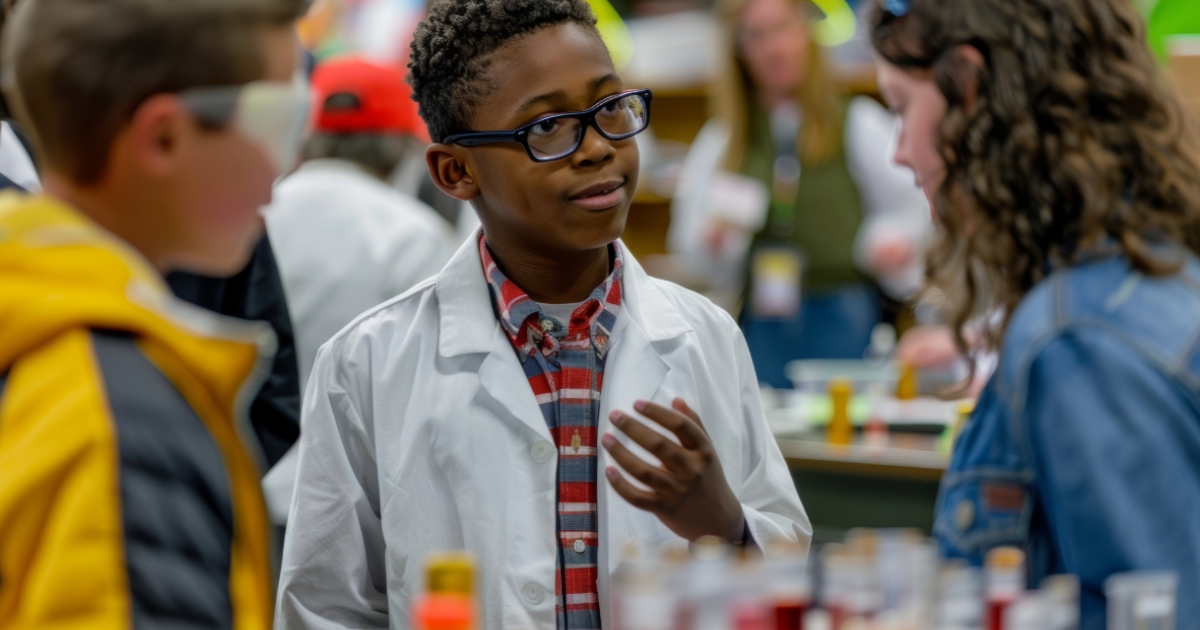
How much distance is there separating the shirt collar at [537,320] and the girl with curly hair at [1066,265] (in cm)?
42

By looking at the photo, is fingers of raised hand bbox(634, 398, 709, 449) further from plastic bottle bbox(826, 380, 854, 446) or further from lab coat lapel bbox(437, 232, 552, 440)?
plastic bottle bbox(826, 380, 854, 446)

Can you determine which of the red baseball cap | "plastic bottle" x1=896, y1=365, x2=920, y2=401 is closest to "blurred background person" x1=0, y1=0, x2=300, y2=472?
the red baseball cap

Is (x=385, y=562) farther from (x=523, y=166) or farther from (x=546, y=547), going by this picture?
(x=523, y=166)

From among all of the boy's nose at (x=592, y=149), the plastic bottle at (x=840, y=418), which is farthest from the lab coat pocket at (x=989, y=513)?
the plastic bottle at (x=840, y=418)

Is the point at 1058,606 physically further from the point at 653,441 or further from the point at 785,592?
the point at 653,441

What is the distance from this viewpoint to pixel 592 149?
54.1 inches

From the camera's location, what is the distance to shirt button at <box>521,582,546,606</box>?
133 centimetres

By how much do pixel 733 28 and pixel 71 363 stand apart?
144 inches

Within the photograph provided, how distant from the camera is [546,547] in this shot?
1.36 metres

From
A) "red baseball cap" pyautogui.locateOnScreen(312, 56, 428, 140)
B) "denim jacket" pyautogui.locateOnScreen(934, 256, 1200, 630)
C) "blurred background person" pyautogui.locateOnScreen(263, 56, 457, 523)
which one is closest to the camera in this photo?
"denim jacket" pyautogui.locateOnScreen(934, 256, 1200, 630)

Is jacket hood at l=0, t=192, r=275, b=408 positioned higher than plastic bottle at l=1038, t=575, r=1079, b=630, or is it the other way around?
jacket hood at l=0, t=192, r=275, b=408

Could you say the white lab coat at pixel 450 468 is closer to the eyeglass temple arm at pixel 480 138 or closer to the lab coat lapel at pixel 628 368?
the lab coat lapel at pixel 628 368

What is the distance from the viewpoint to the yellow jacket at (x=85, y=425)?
0.76 m

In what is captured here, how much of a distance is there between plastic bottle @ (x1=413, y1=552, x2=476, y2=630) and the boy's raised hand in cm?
40
